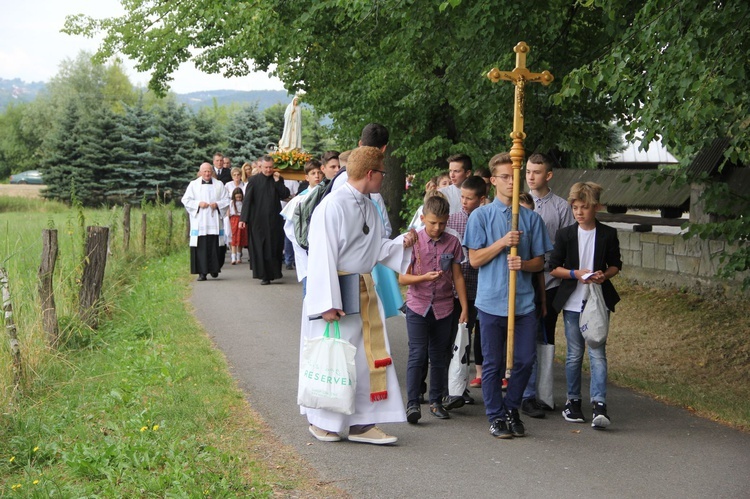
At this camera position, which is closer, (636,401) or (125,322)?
(636,401)

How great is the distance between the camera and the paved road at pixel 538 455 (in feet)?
19.5

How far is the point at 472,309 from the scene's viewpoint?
8406mm

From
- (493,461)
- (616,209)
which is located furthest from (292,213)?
(616,209)

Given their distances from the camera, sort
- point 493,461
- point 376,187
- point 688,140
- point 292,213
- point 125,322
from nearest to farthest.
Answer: point 493,461
point 376,187
point 292,213
point 688,140
point 125,322

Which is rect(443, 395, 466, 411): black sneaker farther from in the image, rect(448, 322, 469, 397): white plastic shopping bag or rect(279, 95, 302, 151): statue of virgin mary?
rect(279, 95, 302, 151): statue of virgin mary

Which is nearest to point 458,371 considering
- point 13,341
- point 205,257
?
point 13,341

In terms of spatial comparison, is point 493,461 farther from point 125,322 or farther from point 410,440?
point 125,322

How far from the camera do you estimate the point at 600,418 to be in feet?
24.3

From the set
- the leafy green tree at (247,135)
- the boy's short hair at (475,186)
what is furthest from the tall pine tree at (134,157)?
the boy's short hair at (475,186)

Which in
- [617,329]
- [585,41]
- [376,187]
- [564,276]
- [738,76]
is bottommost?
[617,329]

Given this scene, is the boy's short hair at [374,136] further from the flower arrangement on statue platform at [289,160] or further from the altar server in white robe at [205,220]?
the flower arrangement on statue platform at [289,160]

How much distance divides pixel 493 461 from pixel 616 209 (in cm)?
1074

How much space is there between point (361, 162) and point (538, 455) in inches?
88.7

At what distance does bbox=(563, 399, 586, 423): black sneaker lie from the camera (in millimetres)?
7656
